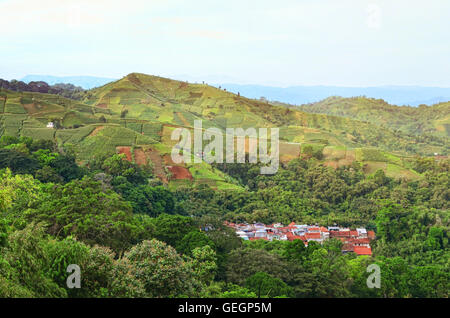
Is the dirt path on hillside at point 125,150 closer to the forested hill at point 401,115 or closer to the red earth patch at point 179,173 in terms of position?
the red earth patch at point 179,173

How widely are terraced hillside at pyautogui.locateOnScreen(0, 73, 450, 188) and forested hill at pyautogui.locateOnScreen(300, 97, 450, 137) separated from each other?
0.43 meters

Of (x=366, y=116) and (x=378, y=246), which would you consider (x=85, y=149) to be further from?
(x=366, y=116)

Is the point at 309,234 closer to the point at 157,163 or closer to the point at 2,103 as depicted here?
the point at 157,163

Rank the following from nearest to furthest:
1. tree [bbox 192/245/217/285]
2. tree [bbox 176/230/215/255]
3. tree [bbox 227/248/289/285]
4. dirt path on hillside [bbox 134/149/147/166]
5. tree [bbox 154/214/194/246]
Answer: tree [bbox 192/245/217/285]
tree [bbox 227/248/289/285]
tree [bbox 176/230/215/255]
tree [bbox 154/214/194/246]
dirt path on hillside [bbox 134/149/147/166]

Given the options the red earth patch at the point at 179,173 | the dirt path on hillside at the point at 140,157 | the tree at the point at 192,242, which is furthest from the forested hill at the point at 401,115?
the tree at the point at 192,242

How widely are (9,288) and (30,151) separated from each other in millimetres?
26091

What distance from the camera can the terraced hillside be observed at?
42.3 metres

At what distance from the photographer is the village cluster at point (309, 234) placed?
95.1ft

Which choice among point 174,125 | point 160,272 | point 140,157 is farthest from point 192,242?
point 174,125

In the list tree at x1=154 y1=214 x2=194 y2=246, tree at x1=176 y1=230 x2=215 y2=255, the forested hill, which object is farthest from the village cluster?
the forested hill

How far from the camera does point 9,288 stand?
9.80 meters

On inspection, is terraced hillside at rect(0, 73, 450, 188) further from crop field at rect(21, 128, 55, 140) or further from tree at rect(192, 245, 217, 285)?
tree at rect(192, 245, 217, 285)

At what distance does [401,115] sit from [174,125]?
232ft
